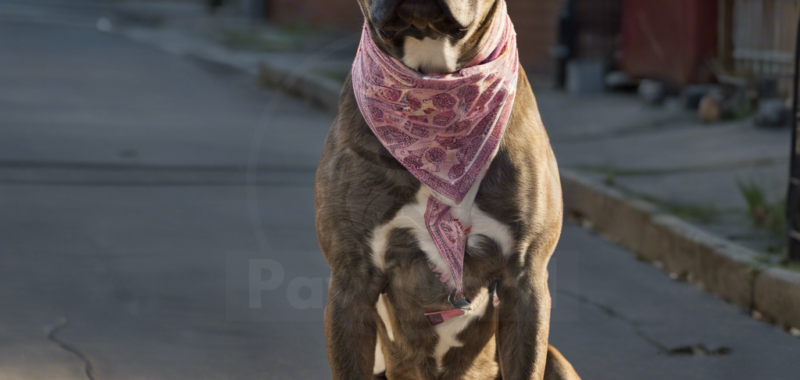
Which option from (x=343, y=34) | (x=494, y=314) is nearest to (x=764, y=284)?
(x=494, y=314)

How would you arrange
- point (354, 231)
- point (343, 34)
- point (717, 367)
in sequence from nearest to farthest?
point (354, 231) < point (717, 367) < point (343, 34)

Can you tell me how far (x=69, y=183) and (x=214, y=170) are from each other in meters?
1.13

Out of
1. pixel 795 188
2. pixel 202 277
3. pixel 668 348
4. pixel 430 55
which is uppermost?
pixel 430 55

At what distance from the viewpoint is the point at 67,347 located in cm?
409

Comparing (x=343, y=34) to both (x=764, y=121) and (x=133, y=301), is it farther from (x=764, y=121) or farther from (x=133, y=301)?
(x=133, y=301)

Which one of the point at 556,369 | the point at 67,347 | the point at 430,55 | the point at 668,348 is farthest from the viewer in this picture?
the point at 668,348

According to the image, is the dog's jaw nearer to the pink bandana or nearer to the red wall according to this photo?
the pink bandana

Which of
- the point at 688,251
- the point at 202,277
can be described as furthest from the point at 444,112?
the point at 688,251

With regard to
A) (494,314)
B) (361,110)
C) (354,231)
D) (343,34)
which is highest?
(361,110)

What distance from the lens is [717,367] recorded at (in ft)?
13.4

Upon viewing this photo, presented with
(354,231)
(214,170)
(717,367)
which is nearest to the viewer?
(354,231)

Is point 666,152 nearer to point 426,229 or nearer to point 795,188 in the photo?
point 795,188

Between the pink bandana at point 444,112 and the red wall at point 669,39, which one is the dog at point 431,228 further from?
the red wall at point 669,39

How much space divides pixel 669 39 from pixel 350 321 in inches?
344
